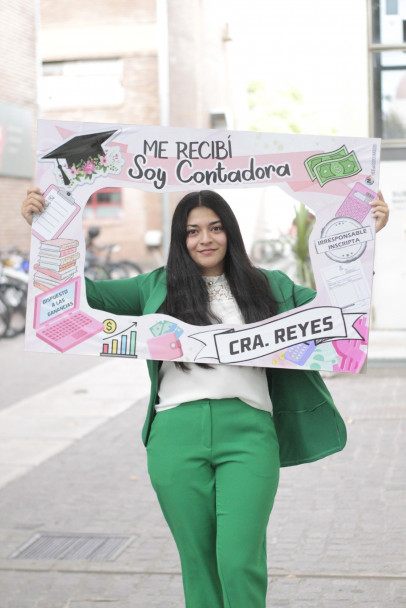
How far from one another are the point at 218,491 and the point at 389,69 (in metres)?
9.31

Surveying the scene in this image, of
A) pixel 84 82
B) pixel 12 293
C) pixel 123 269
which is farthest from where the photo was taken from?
pixel 84 82

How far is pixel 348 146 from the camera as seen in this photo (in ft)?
11.5

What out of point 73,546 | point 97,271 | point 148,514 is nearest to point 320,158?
point 73,546

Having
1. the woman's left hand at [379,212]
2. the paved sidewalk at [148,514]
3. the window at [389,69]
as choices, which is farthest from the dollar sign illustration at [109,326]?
the window at [389,69]

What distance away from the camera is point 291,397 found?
3602mm

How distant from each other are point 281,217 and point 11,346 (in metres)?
4.96

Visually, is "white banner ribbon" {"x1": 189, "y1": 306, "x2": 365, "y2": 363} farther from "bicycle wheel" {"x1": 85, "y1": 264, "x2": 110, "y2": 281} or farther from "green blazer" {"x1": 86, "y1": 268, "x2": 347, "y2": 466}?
"bicycle wheel" {"x1": 85, "y1": 264, "x2": 110, "y2": 281}

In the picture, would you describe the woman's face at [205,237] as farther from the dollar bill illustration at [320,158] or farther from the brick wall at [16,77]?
the brick wall at [16,77]

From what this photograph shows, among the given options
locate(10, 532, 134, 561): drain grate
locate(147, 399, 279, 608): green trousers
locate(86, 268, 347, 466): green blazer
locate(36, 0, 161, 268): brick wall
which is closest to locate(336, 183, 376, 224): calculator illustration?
locate(86, 268, 347, 466): green blazer

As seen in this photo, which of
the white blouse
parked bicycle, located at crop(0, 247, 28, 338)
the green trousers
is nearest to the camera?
the green trousers

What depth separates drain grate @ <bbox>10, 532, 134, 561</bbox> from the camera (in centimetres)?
550

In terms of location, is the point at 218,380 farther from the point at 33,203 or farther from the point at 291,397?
the point at 33,203

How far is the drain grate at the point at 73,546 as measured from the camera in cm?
550

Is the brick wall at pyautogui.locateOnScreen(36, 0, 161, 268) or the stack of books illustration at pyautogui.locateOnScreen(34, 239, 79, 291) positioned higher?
the brick wall at pyautogui.locateOnScreen(36, 0, 161, 268)
